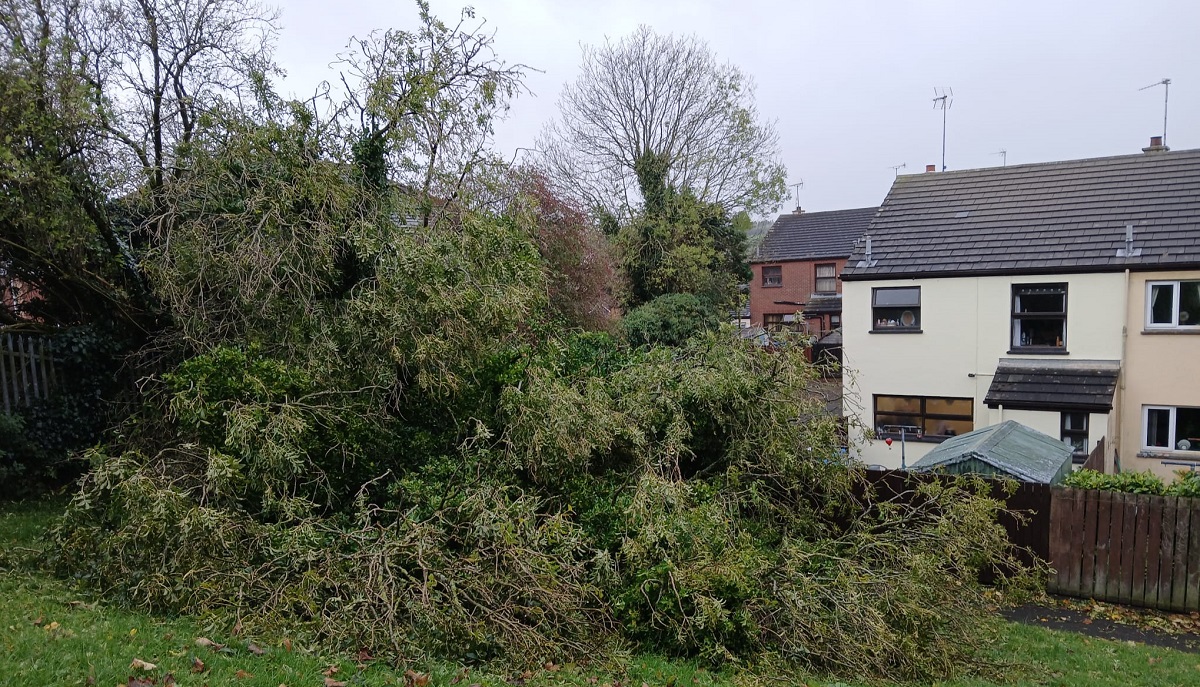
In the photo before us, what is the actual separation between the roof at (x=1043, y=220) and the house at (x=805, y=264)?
15.6m

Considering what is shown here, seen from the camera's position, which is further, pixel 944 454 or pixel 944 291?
pixel 944 291

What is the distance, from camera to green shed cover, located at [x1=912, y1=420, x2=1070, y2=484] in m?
11.2

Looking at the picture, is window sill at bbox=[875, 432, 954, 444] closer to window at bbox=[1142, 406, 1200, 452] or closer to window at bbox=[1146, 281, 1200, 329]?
window at bbox=[1142, 406, 1200, 452]

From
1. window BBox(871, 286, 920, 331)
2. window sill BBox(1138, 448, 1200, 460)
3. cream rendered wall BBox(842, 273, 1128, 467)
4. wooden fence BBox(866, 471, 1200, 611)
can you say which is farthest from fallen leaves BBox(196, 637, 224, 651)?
window sill BBox(1138, 448, 1200, 460)

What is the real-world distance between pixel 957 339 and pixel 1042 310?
1927 mm

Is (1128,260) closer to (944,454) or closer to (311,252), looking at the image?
(944,454)

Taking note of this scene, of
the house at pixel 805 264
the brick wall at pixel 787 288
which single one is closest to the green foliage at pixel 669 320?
the house at pixel 805 264

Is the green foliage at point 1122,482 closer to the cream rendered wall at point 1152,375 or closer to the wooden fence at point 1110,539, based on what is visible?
the wooden fence at point 1110,539

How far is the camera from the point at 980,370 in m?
18.1

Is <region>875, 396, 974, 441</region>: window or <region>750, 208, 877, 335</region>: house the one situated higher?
<region>750, 208, 877, 335</region>: house

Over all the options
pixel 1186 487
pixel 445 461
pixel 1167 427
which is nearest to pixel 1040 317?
pixel 1167 427

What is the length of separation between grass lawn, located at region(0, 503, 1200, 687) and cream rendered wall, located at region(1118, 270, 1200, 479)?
1034 cm

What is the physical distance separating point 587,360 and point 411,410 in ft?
8.71

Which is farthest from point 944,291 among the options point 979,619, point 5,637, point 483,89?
point 5,637
